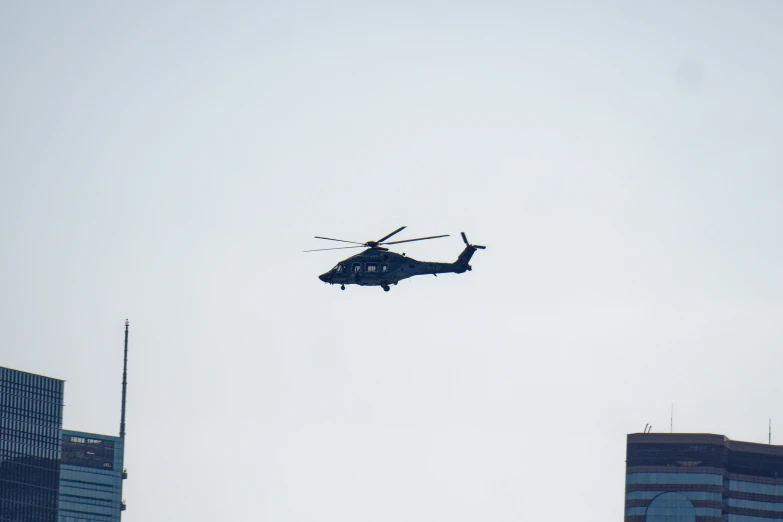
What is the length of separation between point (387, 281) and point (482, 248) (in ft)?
33.2

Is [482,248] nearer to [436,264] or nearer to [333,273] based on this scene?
[436,264]

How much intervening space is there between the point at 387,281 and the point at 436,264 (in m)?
5.19

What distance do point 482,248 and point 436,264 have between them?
4.92 metres

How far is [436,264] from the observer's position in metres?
154

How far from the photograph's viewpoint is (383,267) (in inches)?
5989

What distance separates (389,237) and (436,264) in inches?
241

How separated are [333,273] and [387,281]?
6.71 meters

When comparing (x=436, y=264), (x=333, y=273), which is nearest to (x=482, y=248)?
(x=436, y=264)

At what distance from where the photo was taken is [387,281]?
152 metres

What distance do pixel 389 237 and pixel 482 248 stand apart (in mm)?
9030

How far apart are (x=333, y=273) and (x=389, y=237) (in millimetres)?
6410

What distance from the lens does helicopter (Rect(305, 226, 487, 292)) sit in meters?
152

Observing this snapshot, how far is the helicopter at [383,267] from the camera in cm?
15175
